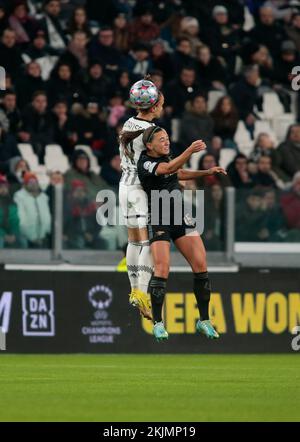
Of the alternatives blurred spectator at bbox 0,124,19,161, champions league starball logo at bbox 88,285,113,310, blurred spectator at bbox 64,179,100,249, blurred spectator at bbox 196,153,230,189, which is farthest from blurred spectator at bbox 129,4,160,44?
champions league starball logo at bbox 88,285,113,310

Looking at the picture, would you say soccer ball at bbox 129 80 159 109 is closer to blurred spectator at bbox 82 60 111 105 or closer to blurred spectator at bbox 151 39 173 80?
blurred spectator at bbox 82 60 111 105

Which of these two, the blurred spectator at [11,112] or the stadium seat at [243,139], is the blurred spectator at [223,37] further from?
the blurred spectator at [11,112]

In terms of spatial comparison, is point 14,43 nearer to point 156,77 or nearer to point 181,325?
point 156,77

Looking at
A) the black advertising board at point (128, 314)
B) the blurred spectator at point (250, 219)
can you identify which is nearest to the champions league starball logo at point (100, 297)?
the black advertising board at point (128, 314)

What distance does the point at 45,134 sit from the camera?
22547 mm

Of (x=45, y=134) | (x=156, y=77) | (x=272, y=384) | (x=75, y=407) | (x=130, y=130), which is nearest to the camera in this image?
(x=75, y=407)

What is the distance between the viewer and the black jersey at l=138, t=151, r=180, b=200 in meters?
14.6

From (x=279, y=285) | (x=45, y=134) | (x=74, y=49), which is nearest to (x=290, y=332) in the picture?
(x=279, y=285)

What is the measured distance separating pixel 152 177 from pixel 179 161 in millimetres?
878

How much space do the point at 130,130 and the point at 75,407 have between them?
15.1 feet

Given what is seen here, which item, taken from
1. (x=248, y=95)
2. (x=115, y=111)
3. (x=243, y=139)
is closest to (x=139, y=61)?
(x=115, y=111)

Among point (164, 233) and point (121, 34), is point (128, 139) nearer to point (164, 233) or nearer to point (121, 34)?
point (164, 233)

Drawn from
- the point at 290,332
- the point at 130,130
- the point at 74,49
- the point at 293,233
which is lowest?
the point at 290,332

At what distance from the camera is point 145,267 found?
15.3 metres
